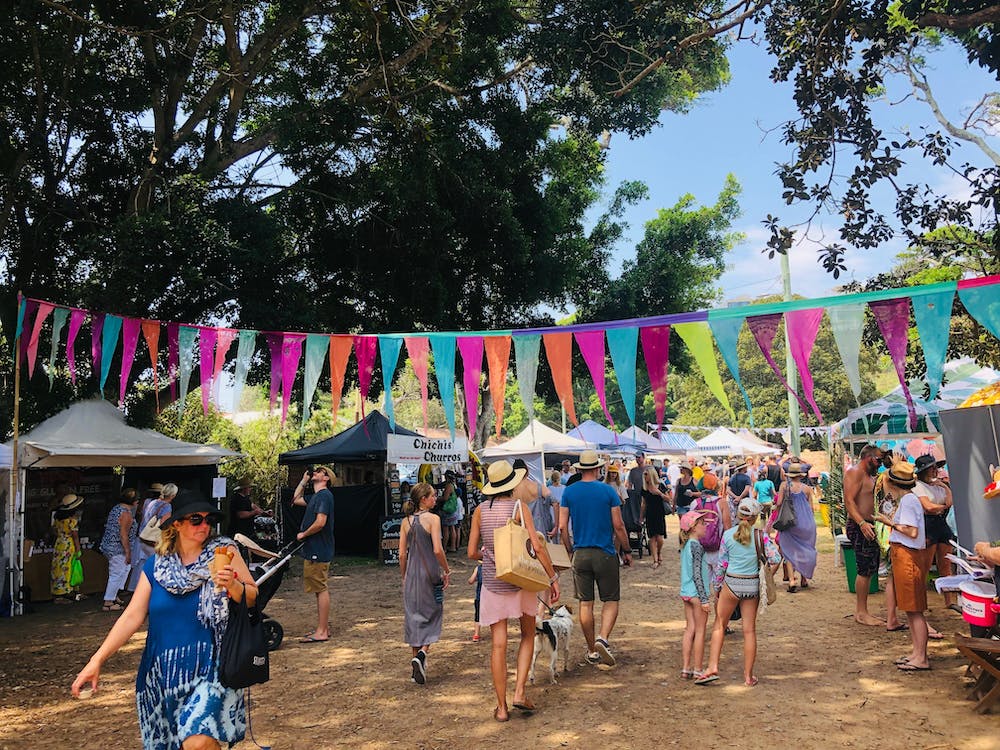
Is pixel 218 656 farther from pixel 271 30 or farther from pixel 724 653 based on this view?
pixel 271 30

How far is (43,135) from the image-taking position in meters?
10.8

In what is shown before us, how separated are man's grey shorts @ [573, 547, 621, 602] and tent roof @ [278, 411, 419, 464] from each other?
8735mm

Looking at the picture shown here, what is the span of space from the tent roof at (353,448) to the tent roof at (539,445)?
14.8ft

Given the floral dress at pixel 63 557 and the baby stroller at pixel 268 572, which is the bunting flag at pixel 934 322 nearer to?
the baby stroller at pixel 268 572

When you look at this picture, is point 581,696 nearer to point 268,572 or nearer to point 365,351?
point 268,572

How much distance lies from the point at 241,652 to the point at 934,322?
17.0 feet

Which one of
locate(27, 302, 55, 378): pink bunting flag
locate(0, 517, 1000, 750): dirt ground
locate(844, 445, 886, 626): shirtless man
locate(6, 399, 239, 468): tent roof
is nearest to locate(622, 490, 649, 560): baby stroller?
locate(0, 517, 1000, 750): dirt ground

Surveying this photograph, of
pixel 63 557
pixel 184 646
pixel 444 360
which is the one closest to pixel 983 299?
pixel 444 360

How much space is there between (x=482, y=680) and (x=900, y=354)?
13.7ft

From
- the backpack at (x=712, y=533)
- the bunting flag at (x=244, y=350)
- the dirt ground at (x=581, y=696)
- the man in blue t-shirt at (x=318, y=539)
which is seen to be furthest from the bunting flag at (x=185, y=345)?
the backpack at (x=712, y=533)

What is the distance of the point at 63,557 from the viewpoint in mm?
10555

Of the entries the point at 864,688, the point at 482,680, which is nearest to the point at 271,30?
the point at 482,680

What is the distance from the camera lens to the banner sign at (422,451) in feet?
43.7

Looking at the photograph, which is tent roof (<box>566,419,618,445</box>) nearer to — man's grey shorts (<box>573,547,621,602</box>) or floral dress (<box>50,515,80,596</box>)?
floral dress (<box>50,515,80,596</box>)
